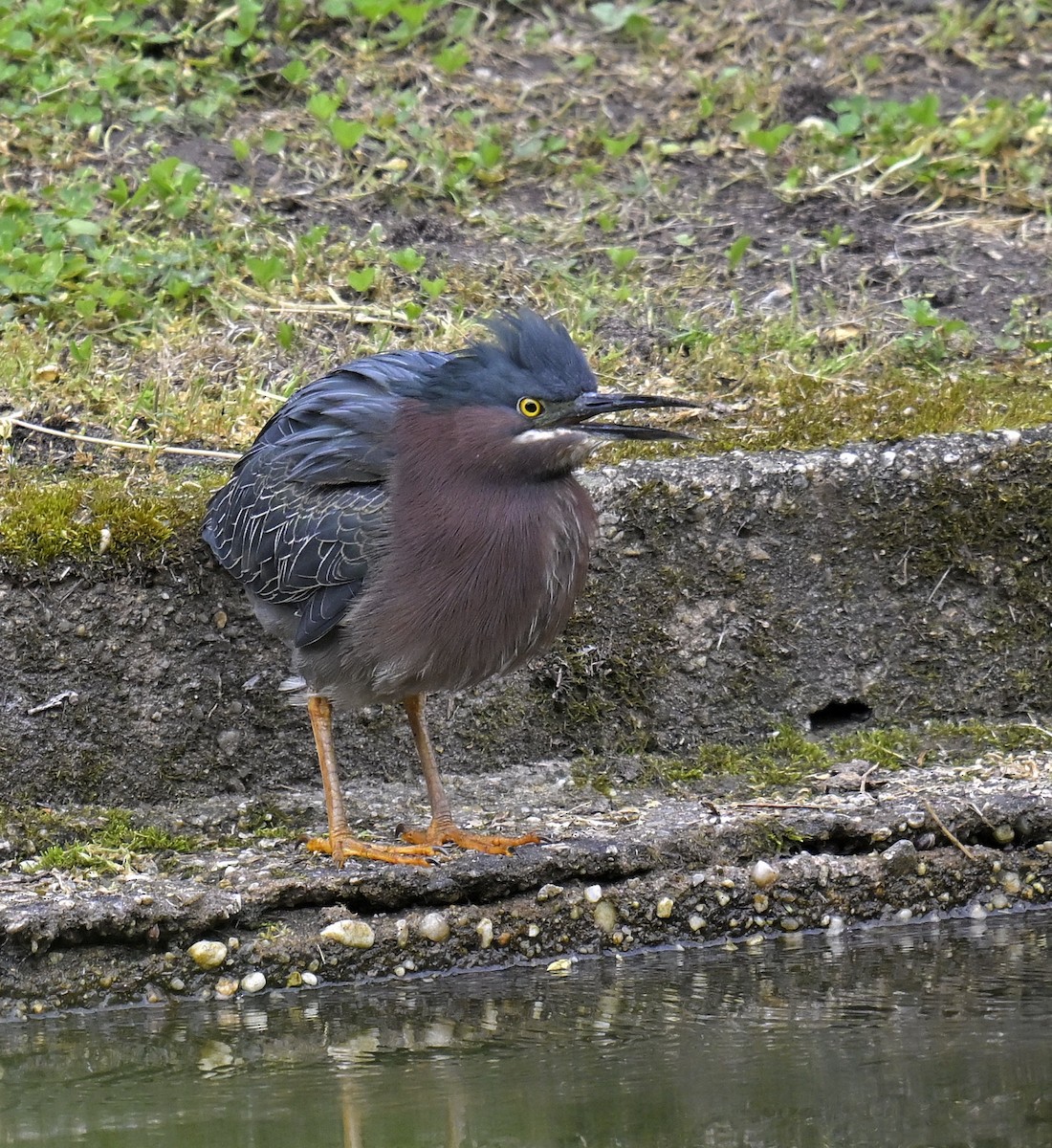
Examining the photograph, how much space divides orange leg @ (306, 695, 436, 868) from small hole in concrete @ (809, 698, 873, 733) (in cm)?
154

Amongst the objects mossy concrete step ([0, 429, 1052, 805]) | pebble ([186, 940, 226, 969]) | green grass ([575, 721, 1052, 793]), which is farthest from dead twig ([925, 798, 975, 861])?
pebble ([186, 940, 226, 969])

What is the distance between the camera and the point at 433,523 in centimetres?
457

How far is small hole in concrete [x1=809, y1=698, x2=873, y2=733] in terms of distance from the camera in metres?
5.70

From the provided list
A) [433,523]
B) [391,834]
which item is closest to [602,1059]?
[391,834]

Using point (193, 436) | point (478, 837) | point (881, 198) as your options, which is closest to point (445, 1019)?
point (478, 837)

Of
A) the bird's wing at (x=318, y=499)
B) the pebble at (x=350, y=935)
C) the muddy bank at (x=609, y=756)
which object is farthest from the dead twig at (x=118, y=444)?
the pebble at (x=350, y=935)

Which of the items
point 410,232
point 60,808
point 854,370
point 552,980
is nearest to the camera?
point 552,980

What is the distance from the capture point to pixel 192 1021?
426 cm

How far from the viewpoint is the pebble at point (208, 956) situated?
4430 millimetres

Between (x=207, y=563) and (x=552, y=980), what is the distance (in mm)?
1702

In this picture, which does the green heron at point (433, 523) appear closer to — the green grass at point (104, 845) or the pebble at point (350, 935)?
the pebble at point (350, 935)

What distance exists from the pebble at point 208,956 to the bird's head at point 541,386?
1548 millimetres

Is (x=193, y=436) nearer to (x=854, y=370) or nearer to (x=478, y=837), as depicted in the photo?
(x=478, y=837)

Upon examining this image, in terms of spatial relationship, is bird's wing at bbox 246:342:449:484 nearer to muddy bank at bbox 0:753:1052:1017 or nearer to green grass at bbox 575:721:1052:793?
muddy bank at bbox 0:753:1052:1017
